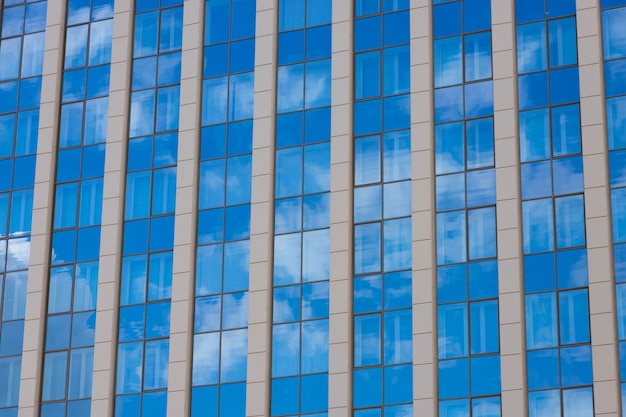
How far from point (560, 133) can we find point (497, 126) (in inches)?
85.2

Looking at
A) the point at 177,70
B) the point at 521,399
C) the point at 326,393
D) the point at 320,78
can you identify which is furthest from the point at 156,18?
the point at 521,399

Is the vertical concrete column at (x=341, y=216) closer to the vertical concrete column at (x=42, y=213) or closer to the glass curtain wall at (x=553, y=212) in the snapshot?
the glass curtain wall at (x=553, y=212)

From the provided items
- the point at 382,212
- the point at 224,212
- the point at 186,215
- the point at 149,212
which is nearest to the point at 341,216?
the point at 382,212

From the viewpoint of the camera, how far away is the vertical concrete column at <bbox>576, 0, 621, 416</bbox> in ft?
156

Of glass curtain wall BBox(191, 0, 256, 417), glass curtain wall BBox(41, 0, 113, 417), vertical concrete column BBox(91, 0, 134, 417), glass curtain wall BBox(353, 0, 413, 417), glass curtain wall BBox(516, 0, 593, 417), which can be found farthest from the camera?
glass curtain wall BBox(41, 0, 113, 417)

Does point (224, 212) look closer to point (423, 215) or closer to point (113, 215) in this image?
point (113, 215)

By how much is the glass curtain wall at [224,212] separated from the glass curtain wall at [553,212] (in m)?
10.2

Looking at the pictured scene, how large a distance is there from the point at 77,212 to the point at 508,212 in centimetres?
1687

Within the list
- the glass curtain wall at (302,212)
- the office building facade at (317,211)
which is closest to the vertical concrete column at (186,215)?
the office building facade at (317,211)

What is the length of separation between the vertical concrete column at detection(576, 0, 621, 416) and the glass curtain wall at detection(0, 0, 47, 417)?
21412 mm

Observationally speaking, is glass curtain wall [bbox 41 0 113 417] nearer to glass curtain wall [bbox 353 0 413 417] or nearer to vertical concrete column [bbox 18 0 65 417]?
vertical concrete column [bbox 18 0 65 417]

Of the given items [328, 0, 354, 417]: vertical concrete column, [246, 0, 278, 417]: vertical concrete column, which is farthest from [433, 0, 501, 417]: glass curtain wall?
[246, 0, 278, 417]: vertical concrete column

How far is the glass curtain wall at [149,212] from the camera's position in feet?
177

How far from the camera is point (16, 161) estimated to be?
59062 mm
